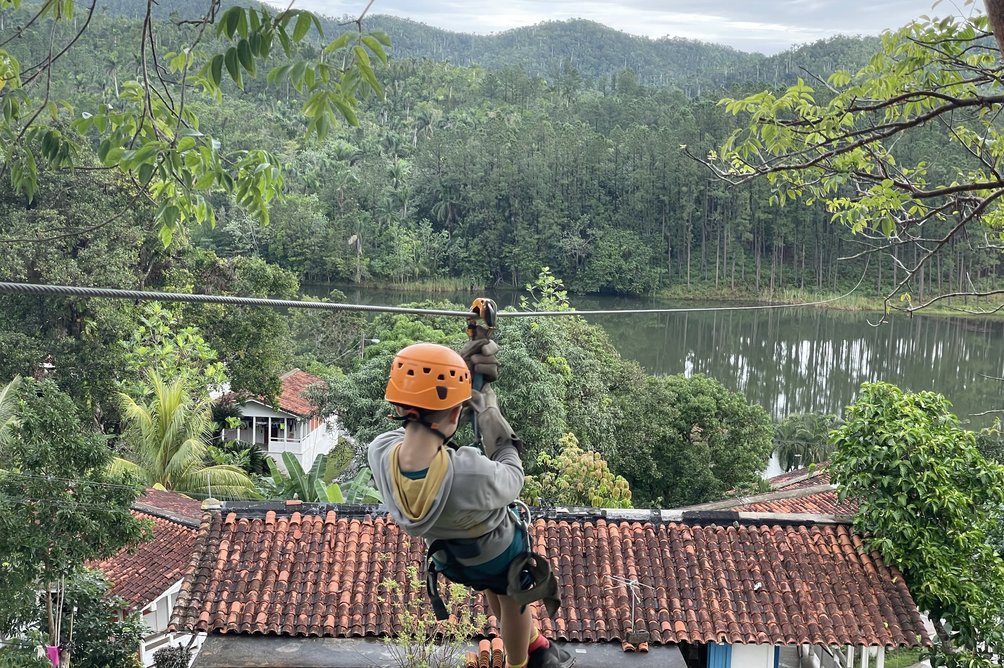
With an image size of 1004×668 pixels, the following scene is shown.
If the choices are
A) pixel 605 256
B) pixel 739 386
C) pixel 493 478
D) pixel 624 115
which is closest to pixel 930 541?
pixel 493 478

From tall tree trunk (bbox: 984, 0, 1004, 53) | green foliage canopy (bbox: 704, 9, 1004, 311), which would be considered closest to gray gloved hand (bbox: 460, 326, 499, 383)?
tall tree trunk (bbox: 984, 0, 1004, 53)

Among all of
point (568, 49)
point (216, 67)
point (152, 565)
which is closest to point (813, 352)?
point (152, 565)

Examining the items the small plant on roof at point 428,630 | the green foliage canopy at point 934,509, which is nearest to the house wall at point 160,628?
the small plant on roof at point 428,630

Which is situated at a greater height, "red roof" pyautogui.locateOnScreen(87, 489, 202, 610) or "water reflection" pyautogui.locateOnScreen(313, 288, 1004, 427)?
"red roof" pyautogui.locateOnScreen(87, 489, 202, 610)

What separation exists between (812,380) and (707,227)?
785 inches

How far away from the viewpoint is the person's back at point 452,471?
2158 mm

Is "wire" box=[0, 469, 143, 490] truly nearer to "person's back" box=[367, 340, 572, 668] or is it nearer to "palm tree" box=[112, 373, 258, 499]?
"person's back" box=[367, 340, 572, 668]

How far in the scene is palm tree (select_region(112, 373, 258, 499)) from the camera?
1405 centimetres

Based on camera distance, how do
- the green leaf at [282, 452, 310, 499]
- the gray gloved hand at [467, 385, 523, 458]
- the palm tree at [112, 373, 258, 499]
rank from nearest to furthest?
1. the gray gloved hand at [467, 385, 523, 458]
2. the green leaf at [282, 452, 310, 499]
3. the palm tree at [112, 373, 258, 499]

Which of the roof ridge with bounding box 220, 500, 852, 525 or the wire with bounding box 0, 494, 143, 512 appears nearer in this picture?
the wire with bounding box 0, 494, 143, 512

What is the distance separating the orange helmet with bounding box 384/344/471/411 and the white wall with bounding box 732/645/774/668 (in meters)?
5.45

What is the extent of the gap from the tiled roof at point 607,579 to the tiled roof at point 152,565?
9.54 ft

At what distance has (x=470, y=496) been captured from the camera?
225cm

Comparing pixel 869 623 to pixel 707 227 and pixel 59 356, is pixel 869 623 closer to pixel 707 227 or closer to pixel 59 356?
pixel 59 356
